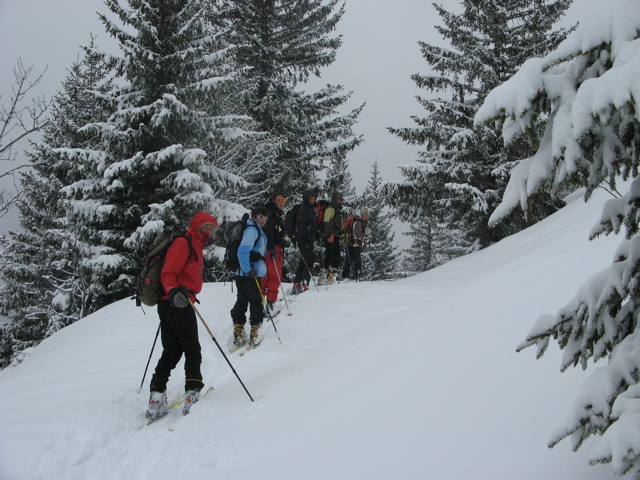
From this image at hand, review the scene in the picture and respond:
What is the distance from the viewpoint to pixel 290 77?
63.6ft

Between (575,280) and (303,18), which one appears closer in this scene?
(575,280)

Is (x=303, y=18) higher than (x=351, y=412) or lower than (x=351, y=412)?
higher

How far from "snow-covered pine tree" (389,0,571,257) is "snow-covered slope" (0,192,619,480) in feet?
25.8

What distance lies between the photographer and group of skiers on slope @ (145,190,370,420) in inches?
189

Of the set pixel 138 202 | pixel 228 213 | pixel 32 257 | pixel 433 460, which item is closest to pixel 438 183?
pixel 228 213

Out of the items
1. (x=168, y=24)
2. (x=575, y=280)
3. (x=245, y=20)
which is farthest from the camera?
(x=245, y=20)

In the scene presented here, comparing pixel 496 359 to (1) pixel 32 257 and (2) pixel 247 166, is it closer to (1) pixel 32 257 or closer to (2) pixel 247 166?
(2) pixel 247 166

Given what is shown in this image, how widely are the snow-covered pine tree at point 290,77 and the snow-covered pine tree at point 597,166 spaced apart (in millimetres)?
17012

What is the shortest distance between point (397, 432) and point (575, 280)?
272 centimetres

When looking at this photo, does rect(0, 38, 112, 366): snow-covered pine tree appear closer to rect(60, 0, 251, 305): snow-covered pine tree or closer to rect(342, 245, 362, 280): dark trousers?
rect(60, 0, 251, 305): snow-covered pine tree

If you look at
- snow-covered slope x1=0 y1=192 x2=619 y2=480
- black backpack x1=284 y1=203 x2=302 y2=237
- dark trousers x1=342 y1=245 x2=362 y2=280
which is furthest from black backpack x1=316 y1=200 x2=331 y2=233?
snow-covered slope x1=0 y1=192 x2=619 y2=480

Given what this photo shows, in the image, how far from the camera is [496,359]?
3.62 m

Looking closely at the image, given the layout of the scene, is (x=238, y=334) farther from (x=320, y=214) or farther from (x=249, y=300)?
(x=320, y=214)

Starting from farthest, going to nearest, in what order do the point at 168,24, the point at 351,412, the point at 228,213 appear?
the point at 168,24
the point at 228,213
the point at 351,412
